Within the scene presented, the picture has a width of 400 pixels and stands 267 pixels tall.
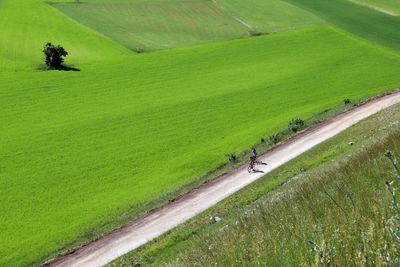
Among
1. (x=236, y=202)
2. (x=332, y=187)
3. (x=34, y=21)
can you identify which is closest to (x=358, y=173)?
(x=332, y=187)

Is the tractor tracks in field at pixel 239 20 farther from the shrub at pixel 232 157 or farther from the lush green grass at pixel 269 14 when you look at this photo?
the shrub at pixel 232 157

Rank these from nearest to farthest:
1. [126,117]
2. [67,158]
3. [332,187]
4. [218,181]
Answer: [332,187], [218,181], [67,158], [126,117]

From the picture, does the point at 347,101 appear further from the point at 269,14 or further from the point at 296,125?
the point at 269,14

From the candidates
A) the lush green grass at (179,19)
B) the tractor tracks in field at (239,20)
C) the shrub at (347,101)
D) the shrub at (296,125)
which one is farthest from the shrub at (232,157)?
the tractor tracks in field at (239,20)

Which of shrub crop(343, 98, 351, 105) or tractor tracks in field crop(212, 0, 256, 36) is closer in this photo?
shrub crop(343, 98, 351, 105)

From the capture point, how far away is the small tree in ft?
205

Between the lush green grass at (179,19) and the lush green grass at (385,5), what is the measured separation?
18.3 m

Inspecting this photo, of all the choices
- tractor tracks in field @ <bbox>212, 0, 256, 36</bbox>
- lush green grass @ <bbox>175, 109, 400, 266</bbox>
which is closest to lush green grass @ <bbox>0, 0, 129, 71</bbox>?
tractor tracks in field @ <bbox>212, 0, 256, 36</bbox>

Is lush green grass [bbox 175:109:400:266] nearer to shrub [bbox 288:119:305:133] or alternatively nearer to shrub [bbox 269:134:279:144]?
Result: shrub [bbox 269:134:279:144]

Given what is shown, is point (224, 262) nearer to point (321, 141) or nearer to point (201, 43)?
point (321, 141)

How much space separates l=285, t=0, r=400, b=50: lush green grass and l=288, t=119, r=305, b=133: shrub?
38.4 meters

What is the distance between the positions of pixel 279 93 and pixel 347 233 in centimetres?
5403

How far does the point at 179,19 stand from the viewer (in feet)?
286

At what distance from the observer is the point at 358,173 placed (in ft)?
28.8
